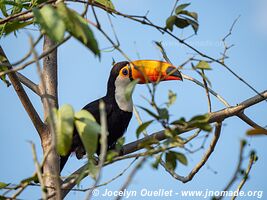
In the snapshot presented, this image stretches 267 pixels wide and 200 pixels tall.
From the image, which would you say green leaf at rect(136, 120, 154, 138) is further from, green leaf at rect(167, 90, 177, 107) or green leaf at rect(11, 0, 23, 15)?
green leaf at rect(11, 0, 23, 15)

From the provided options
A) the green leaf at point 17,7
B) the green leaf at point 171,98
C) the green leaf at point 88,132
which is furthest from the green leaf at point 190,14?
the green leaf at point 17,7

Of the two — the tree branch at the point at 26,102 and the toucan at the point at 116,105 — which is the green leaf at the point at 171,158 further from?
the toucan at the point at 116,105

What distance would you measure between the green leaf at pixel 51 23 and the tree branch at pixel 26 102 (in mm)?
1861

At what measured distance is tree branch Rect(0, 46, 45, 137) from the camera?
3807 millimetres

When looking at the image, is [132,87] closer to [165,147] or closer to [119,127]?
[165,147]

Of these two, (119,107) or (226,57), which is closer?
(226,57)

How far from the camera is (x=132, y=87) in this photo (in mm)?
2305

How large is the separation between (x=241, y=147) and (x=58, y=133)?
0.68 m

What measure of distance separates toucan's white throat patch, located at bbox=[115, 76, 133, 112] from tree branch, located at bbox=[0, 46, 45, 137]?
5.23ft

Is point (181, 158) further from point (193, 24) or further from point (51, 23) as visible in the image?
point (51, 23)

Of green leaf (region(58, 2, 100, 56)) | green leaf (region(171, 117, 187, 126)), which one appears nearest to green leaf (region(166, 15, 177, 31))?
green leaf (region(171, 117, 187, 126))

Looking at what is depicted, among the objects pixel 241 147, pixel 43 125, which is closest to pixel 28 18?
pixel 43 125

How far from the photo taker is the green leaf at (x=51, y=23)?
193 cm

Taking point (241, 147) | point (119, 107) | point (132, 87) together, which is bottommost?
point (241, 147)
